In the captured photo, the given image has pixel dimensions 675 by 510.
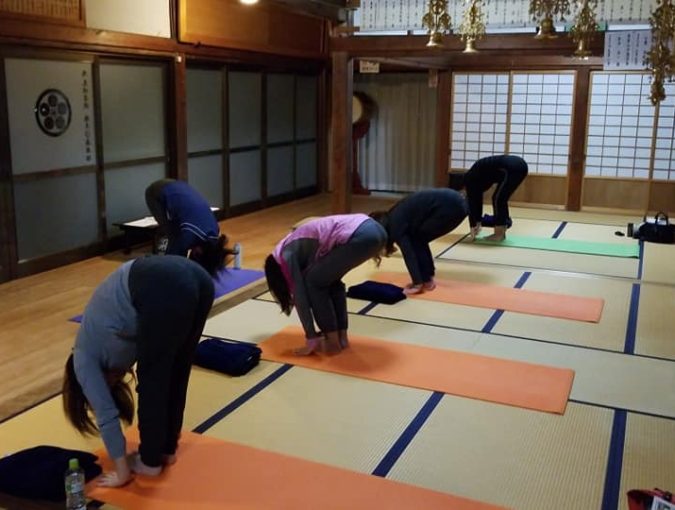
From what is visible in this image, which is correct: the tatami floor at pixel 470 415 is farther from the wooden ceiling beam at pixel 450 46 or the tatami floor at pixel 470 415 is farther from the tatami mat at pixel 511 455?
the wooden ceiling beam at pixel 450 46

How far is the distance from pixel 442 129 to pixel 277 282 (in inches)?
265

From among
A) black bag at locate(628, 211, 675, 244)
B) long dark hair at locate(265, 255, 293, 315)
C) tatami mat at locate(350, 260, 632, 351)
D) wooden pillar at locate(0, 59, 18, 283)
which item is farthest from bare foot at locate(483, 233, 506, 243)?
wooden pillar at locate(0, 59, 18, 283)

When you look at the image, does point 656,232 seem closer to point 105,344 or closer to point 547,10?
point 547,10

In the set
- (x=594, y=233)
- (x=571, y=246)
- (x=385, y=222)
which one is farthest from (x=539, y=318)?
(x=594, y=233)

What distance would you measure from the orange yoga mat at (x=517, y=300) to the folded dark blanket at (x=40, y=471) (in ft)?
9.93

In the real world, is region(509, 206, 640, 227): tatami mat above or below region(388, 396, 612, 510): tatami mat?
above

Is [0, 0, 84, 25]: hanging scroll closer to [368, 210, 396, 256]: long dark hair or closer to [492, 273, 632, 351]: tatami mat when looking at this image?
[368, 210, 396, 256]: long dark hair

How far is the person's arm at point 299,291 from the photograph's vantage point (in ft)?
12.5

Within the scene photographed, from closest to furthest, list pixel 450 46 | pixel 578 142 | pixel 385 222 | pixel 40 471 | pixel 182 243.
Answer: pixel 40 471
pixel 182 243
pixel 385 222
pixel 450 46
pixel 578 142

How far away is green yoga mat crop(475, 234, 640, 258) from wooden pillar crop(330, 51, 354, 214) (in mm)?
1538

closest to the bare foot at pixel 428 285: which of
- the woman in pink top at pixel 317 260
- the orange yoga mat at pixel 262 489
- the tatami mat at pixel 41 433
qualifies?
the woman in pink top at pixel 317 260

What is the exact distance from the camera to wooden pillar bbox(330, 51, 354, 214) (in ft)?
25.4

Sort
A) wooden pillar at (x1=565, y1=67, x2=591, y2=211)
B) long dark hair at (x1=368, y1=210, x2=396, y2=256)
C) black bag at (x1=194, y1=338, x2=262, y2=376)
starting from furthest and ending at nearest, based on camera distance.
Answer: wooden pillar at (x1=565, y1=67, x2=591, y2=211) < long dark hair at (x1=368, y1=210, x2=396, y2=256) < black bag at (x1=194, y1=338, x2=262, y2=376)

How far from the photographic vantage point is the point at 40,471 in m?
2.59
